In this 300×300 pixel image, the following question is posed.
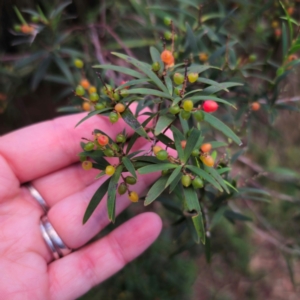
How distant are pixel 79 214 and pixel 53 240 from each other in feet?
0.61

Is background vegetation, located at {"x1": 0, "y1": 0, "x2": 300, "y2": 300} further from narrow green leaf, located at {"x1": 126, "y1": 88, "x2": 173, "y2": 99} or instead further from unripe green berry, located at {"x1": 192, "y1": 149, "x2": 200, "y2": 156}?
narrow green leaf, located at {"x1": 126, "y1": 88, "x2": 173, "y2": 99}

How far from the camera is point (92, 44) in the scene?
6.04 feet

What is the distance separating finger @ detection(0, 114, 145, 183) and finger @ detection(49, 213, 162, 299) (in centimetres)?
43

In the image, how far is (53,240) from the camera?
143 centimetres

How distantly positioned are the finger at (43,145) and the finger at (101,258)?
1.40 feet

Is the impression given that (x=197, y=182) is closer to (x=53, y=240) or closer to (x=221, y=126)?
(x=221, y=126)

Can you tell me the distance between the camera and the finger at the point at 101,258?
1399mm

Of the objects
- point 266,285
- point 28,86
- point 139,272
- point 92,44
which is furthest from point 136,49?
Answer: point 266,285

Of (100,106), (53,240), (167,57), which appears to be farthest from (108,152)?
(53,240)

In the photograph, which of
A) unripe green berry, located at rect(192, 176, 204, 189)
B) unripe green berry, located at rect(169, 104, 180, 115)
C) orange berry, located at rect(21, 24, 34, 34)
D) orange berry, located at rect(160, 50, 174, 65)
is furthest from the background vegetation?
unripe green berry, located at rect(169, 104, 180, 115)

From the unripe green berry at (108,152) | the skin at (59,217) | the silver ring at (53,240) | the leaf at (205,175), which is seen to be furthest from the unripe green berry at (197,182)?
the silver ring at (53,240)

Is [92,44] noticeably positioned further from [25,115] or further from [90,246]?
[90,246]

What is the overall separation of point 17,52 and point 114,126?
1.18m

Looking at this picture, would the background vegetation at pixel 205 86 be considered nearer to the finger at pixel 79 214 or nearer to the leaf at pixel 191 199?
the finger at pixel 79 214
